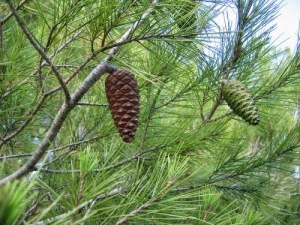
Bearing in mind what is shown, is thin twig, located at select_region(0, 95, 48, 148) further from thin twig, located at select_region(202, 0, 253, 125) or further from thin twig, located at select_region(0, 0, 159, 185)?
thin twig, located at select_region(202, 0, 253, 125)

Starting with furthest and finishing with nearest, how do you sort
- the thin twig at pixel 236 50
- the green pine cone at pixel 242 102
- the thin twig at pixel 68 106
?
the thin twig at pixel 236 50, the green pine cone at pixel 242 102, the thin twig at pixel 68 106

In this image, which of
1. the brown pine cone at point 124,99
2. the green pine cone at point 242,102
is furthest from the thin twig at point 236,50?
the brown pine cone at point 124,99

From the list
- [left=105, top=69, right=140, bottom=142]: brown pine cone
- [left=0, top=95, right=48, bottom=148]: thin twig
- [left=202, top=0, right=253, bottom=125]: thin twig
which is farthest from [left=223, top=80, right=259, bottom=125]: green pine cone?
[left=0, top=95, right=48, bottom=148]: thin twig

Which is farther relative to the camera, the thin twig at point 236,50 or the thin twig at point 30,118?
the thin twig at point 236,50

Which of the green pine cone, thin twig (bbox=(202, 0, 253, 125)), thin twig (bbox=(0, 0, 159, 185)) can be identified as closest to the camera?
thin twig (bbox=(0, 0, 159, 185))

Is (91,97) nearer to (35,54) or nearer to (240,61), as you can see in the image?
(35,54)

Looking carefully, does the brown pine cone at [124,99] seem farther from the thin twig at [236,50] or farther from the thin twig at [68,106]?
the thin twig at [236,50]

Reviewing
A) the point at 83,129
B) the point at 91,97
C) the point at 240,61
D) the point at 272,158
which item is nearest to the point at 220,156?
the point at 272,158
